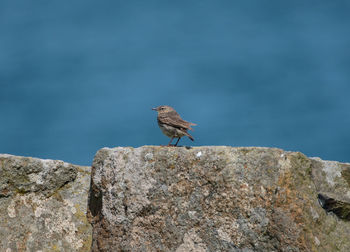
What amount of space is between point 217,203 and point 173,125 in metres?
3.34

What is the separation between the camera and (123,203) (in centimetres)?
682

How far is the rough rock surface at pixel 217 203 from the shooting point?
6.34m

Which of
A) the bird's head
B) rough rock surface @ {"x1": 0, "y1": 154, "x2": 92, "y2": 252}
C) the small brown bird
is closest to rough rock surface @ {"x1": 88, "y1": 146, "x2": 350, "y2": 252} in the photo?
rough rock surface @ {"x1": 0, "y1": 154, "x2": 92, "y2": 252}

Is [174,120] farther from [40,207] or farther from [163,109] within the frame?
[40,207]

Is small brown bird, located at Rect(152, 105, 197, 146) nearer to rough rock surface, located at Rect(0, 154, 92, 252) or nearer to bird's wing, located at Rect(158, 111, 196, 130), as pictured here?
bird's wing, located at Rect(158, 111, 196, 130)

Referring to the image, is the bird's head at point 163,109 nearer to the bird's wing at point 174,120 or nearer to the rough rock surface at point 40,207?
the bird's wing at point 174,120

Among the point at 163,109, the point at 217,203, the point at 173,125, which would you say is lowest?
the point at 217,203

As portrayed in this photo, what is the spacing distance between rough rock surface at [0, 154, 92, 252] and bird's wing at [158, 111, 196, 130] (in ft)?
8.06

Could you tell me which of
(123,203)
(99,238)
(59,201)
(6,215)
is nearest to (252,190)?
(123,203)

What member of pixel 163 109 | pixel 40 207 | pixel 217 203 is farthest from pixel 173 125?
pixel 217 203

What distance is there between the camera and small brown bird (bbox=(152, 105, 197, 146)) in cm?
945

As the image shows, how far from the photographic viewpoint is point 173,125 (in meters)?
9.57

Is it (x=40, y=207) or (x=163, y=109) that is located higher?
(x=163, y=109)

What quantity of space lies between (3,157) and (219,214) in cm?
338
